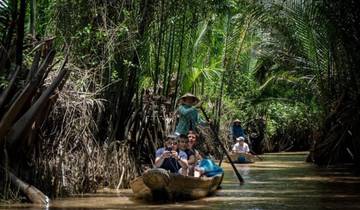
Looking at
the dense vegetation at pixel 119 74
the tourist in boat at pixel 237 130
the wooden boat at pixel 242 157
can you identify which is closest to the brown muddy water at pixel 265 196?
the dense vegetation at pixel 119 74

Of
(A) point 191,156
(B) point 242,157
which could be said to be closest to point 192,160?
(A) point 191,156

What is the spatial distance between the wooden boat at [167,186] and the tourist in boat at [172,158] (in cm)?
34

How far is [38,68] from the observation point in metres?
10.5

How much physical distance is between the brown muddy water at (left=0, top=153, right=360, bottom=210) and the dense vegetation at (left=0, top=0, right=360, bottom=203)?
2.48ft

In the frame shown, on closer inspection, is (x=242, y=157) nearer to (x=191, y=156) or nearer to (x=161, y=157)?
(x=191, y=156)

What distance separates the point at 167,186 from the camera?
10820 millimetres

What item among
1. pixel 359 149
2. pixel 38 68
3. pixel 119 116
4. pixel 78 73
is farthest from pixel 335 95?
pixel 38 68

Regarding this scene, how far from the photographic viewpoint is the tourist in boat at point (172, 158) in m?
11.2

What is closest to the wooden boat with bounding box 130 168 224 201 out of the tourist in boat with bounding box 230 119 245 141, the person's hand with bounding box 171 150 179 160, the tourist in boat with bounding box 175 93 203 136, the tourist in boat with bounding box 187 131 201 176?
the tourist in boat with bounding box 187 131 201 176

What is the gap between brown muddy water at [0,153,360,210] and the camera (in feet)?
34.5

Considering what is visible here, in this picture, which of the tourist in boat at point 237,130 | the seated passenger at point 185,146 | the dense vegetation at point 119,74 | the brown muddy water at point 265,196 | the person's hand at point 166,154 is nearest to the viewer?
the brown muddy water at point 265,196

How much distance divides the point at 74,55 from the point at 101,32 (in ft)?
2.40

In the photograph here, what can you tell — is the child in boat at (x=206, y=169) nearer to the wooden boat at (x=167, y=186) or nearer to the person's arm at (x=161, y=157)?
the wooden boat at (x=167, y=186)

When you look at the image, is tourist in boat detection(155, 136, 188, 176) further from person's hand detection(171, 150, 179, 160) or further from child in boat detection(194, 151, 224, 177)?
child in boat detection(194, 151, 224, 177)
